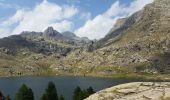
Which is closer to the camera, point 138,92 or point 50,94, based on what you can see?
point 138,92

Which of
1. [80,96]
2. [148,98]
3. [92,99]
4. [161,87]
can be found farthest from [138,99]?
[80,96]

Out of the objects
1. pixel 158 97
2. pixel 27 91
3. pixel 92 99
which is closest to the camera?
pixel 158 97

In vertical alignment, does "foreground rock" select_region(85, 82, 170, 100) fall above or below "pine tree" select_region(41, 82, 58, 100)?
above

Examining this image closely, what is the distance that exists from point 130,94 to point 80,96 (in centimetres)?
9910

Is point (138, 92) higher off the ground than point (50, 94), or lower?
higher

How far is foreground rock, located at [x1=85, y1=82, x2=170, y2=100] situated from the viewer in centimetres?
3359

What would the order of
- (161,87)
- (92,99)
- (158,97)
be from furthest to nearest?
(92,99), (161,87), (158,97)

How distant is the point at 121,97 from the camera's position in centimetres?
3584

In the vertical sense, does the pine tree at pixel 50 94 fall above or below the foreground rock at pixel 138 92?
below

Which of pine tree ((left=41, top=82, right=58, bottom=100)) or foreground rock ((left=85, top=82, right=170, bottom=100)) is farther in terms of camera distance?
pine tree ((left=41, top=82, right=58, bottom=100))

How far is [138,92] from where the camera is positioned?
116 ft

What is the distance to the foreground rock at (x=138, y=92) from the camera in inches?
1323

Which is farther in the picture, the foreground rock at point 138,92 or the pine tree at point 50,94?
the pine tree at point 50,94

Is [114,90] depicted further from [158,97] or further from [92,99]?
[158,97]
